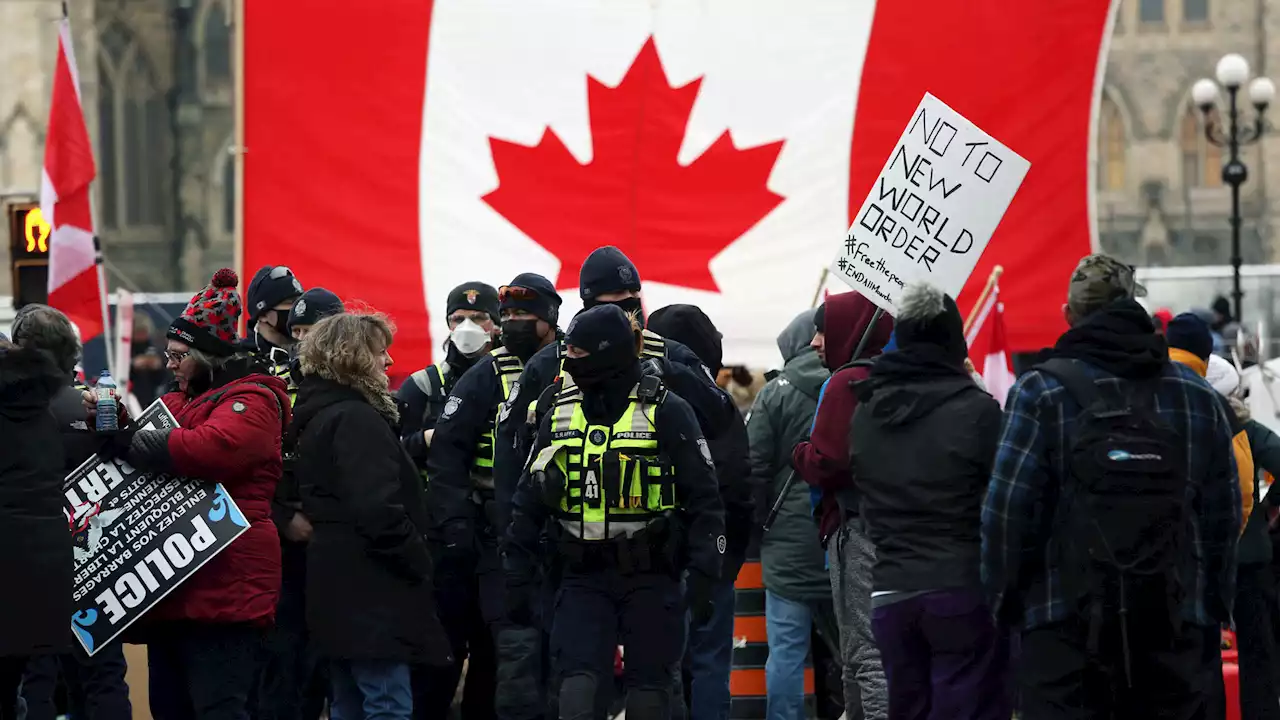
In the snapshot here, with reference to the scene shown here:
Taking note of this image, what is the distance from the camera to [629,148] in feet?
39.5

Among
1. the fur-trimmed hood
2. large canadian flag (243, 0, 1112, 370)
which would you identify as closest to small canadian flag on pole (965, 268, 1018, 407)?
large canadian flag (243, 0, 1112, 370)

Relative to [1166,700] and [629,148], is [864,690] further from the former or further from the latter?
[629,148]

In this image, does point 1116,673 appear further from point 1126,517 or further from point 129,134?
point 129,134

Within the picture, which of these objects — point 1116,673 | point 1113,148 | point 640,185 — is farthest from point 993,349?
point 1113,148

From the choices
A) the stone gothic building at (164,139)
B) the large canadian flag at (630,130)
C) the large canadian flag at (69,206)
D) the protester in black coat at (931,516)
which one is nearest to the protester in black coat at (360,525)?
the protester in black coat at (931,516)

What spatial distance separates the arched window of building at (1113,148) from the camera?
51.0 m

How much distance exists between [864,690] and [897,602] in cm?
81

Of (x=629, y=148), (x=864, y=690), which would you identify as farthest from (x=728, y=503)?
(x=629, y=148)

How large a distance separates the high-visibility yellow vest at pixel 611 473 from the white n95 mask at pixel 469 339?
1726 millimetres

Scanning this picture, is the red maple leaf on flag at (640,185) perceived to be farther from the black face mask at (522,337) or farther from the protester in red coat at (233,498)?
the protester in red coat at (233,498)

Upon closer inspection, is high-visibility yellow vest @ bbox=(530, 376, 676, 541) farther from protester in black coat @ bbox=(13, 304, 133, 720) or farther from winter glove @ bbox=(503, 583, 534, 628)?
protester in black coat @ bbox=(13, 304, 133, 720)

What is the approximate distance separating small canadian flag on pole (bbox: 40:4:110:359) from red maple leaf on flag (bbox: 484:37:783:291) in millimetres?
2300

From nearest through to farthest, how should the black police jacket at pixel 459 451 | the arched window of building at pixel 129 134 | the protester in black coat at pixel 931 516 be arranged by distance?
the protester in black coat at pixel 931 516 → the black police jacket at pixel 459 451 → the arched window of building at pixel 129 134

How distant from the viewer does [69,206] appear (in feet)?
37.8
